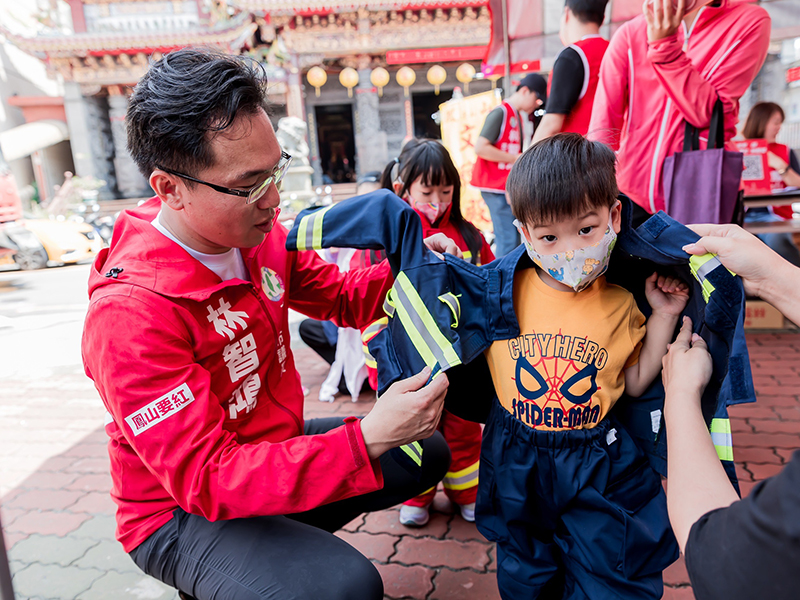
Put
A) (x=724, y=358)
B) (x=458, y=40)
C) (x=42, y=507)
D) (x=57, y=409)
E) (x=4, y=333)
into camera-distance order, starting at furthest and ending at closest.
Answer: (x=458, y=40)
(x=4, y=333)
(x=57, y=409)
(x=42, y=507)
(x=724, y=358)

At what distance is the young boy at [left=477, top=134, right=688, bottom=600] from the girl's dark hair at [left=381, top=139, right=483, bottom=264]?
962mm

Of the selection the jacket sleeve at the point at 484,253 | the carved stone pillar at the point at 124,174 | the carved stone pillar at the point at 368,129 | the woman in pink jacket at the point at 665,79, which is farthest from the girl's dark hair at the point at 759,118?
the carved stone pillar at the point at 124,174

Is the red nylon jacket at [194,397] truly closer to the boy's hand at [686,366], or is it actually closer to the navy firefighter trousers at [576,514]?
the navy firefighter trousers at [576,514]

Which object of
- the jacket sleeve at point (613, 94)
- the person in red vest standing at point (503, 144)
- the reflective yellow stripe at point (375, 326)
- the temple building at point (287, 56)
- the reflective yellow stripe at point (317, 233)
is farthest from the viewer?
the temple building at point (287, 56)

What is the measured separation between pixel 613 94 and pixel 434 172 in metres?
0.78

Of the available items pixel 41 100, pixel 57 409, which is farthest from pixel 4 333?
pixel 41 100

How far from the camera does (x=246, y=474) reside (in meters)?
1.16

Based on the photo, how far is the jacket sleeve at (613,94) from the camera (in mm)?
2146

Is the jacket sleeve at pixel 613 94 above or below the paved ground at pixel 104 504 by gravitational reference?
above

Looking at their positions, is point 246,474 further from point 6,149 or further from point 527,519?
point 6,149

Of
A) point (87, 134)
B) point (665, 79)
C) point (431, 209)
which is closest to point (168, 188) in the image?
point (431, 209)

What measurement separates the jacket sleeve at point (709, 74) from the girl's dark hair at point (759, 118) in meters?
2.59

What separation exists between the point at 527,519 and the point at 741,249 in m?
0.81

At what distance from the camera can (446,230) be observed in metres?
2.38
